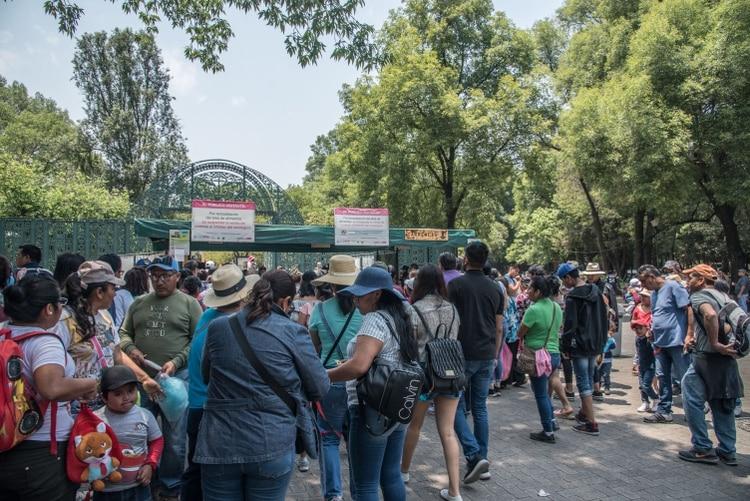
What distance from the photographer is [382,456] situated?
3180 mm

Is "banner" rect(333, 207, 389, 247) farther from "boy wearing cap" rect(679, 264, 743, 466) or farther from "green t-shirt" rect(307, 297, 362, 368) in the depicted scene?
"green t-shirt" rect(307, 297, 362, 368)

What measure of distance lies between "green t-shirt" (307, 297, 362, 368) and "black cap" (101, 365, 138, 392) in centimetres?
128

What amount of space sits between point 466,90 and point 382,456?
22198 millimetres

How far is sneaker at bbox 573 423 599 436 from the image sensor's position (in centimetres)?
590

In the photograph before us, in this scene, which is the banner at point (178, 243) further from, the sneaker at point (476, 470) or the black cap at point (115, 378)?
the sneaker at point (476, 470)

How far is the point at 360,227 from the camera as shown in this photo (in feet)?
36.9

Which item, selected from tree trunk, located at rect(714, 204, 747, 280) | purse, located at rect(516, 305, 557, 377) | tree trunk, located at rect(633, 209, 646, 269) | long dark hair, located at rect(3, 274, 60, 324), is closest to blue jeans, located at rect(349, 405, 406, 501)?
long dark hair, located at rect(3, 274, 60, 324)

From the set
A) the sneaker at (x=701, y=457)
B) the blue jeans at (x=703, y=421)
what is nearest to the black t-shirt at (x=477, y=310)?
the blue jeans at (x=703, y=421)

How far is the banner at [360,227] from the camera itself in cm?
1114

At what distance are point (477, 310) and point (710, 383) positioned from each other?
2316 millimetres

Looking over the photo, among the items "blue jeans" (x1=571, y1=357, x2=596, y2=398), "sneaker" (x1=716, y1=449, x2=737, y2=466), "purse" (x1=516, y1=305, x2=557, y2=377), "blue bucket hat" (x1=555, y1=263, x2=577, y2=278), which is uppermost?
"blue bucket hat" (x1=555, y1=263, x2=577, y2=278)

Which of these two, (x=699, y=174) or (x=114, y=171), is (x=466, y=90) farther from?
(x=114, y=171)

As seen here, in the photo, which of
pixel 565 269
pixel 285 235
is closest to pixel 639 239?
pixel 285 235

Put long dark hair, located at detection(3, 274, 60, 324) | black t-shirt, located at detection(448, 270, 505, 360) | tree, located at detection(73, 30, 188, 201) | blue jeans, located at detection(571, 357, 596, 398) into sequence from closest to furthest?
1. long dark hair, located at detection(3, 274, 60, 324)
2. black t-shirt, located at detection(448, 270, 505, 360)
3. blue jeans, located at detection(571, 357, 596, 398)
4. tree, located at detection(73, 30, 188, 201)
